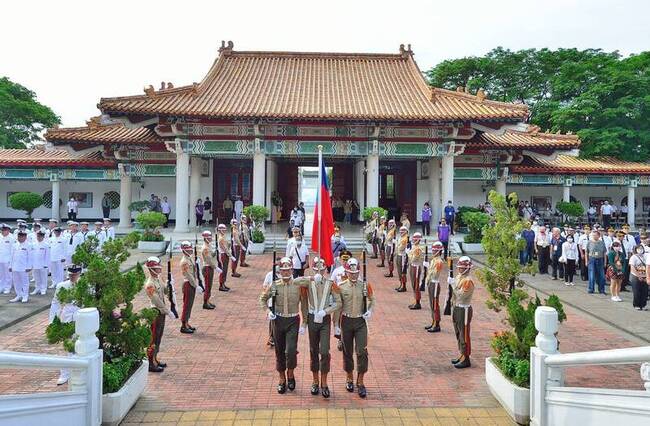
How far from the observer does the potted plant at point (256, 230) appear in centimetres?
1820

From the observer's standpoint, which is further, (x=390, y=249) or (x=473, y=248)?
(x=473, y=248)

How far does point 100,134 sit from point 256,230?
9.36m

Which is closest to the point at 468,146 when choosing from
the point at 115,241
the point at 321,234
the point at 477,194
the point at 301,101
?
the point at 477,194

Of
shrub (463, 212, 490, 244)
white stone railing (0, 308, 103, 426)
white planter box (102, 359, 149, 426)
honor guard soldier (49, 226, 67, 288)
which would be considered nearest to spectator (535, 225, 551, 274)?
shrub (463, 212, 490, 244)

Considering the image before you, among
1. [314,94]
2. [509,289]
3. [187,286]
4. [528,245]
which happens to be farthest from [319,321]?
[314,94]

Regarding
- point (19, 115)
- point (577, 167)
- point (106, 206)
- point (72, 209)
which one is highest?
point (19, 115)

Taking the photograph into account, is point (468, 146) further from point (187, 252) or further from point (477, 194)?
point (187, 252)

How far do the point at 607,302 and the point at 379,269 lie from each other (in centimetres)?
646

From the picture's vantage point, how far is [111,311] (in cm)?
587

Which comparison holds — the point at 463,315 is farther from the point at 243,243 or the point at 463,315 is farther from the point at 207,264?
the point at 243,243

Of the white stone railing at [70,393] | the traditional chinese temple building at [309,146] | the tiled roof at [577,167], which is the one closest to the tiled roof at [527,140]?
the traditional chinese temple building at [309,146]

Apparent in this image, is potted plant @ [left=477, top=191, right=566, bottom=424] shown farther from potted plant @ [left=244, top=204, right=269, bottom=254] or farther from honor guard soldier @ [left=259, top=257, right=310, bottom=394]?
potted plant @ [left=244, top=204, right=269, bottom=254]

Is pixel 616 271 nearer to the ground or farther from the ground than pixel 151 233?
nearer to the ground

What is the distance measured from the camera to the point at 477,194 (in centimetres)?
2425
